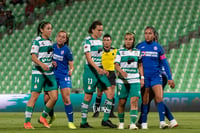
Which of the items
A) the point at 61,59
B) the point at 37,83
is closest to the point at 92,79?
the point at 61,59

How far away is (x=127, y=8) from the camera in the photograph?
2531 centimetres

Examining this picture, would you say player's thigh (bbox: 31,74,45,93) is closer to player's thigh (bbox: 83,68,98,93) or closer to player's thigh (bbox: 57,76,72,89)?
player's thigh (bbox: 57,76,72,89)

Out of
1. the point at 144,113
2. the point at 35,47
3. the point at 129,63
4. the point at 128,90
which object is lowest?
the point at 144,113

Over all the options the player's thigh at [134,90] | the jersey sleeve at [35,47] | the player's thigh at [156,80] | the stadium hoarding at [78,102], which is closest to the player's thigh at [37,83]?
the jersey sleeve at [35,47]

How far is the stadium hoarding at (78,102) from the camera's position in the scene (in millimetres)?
18625

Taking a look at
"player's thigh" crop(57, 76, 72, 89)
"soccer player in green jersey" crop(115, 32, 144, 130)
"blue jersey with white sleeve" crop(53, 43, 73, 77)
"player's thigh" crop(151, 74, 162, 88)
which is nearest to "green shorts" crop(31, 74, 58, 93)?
"player's thigh" crop(57, 76, 72, 89)

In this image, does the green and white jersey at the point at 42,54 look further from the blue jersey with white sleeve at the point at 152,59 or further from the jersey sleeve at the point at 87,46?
the blue jersey with white sleeve at the point at 152,59

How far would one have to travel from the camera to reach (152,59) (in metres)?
10.6

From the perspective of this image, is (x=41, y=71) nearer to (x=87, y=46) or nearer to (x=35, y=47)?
(x=35, y=47)

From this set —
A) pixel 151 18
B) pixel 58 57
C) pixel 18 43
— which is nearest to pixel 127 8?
pixel 151 18

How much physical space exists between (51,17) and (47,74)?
1575 centimetres

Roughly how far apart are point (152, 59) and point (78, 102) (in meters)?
8.76

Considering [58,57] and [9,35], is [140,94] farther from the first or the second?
[9,35]

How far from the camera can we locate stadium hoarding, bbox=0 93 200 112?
18.6 meters
